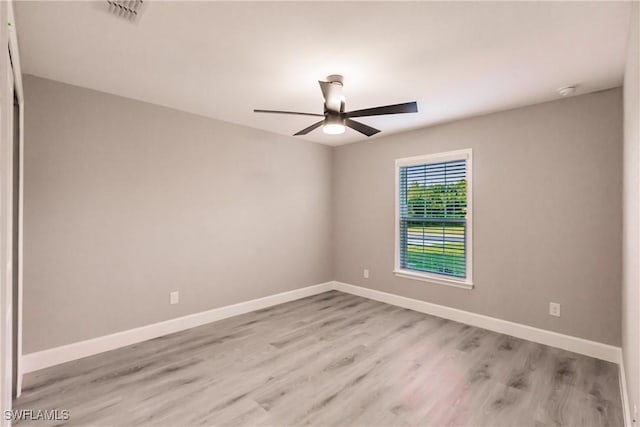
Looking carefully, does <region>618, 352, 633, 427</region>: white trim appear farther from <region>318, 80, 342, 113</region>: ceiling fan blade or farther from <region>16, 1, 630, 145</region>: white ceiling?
<region>318, 80, 342, 113</region>: ceiling fan blade

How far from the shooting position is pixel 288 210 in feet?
15.6

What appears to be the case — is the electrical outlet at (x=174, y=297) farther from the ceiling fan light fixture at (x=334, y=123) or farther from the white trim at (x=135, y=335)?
the ceiling fan light fixture at (x=334, y=123)

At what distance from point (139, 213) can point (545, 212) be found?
4093 mm

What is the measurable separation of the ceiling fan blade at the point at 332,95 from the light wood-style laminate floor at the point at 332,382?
2183mm

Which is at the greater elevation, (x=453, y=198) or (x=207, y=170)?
(x=207, y=170)

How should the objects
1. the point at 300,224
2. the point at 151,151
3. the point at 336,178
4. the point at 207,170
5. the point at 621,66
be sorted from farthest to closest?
the point at 336,178, the point at 300,224, the point at 207,170, the point at 151,151, the point at 621,66

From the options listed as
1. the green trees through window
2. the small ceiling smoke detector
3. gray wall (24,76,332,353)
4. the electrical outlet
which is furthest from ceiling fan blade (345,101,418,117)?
the electrical outlet

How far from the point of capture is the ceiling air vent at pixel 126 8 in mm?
1801

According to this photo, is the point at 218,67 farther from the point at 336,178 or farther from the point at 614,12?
the point at 336,178

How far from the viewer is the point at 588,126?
3002 mm

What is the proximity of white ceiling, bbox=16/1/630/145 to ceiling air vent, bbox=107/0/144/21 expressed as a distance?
0.19 feet

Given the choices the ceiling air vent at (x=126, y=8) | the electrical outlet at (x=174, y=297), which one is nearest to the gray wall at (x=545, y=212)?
the electrical outlet at (x=174, y=297)

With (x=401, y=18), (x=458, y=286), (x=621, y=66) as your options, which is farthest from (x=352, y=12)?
(x=458, y=286)

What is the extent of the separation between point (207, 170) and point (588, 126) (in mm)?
3895
